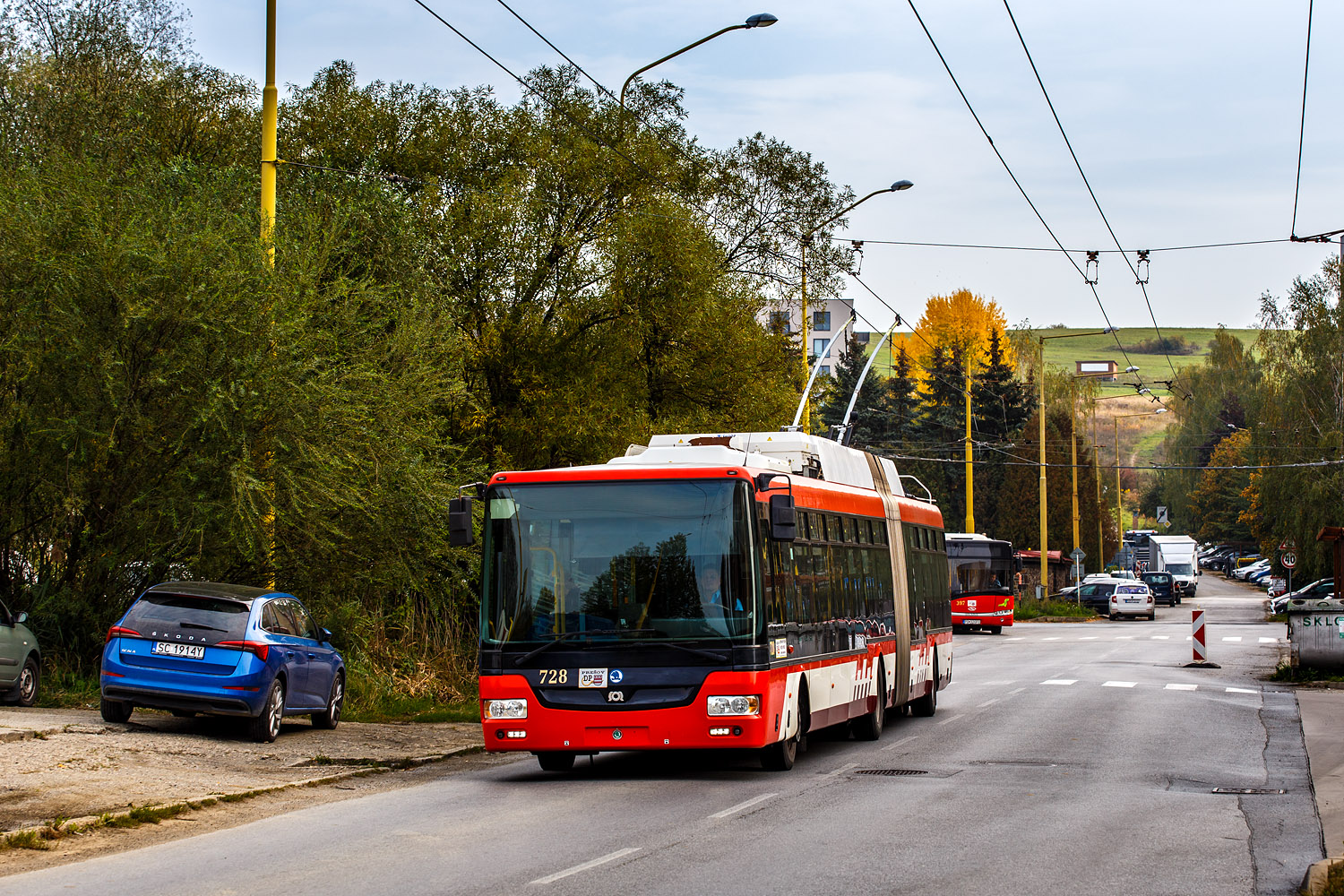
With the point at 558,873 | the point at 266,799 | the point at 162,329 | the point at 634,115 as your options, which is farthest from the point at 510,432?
the point at 558,873

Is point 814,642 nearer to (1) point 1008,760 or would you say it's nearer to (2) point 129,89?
(1) point 1008,760

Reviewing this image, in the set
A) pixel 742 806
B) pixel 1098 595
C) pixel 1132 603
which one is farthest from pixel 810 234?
pixel 1098 595

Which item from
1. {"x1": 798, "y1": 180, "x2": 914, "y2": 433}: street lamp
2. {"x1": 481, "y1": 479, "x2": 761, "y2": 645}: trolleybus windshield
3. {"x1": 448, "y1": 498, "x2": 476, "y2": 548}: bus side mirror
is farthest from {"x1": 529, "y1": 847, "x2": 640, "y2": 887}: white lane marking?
{"x1": 798, "y1": 180, "x2": 914, "y2": 433}: street lamp

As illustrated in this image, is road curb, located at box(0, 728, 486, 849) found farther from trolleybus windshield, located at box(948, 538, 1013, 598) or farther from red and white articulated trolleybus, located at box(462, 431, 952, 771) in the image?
trolleybus windshield, located at box(948, 538, 1013, 598)

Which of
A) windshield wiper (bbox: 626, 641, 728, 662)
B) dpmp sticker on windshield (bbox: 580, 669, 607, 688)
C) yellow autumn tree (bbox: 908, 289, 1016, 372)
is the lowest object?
dpmp sticker on windshield (bbox: 580, 669, 607, 688)

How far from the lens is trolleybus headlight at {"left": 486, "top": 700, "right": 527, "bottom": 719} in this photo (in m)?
13.6

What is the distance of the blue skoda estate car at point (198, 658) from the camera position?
15523 mm

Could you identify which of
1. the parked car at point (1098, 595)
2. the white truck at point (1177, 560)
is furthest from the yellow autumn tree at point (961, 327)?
the parked car at point (1098, 595)

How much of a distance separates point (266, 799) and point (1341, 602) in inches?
813

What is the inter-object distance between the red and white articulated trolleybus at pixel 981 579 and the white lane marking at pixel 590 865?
42.4 m

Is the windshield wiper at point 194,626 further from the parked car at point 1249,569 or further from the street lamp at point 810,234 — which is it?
the parked car at point 1249,569

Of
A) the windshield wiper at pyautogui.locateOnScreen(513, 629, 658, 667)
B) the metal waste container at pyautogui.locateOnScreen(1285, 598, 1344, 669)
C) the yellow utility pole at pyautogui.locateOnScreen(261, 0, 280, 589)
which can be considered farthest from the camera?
the metal waste container at pyautogui.locateOnScreen(1285, 598, 1344, 669)

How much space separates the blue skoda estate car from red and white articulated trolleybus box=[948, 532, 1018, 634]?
123ft

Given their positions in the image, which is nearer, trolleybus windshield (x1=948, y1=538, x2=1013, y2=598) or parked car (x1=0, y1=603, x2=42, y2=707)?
parked car (x1=0, y1=603, x2=42, y2=707)
